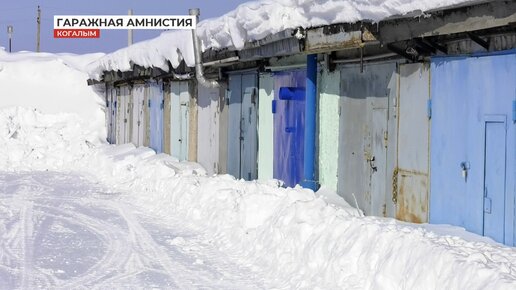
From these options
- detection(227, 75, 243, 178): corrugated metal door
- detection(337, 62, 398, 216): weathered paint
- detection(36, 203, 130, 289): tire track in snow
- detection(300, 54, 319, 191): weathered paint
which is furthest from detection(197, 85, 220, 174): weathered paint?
detection(337, 62, 398, 216): weathered paint

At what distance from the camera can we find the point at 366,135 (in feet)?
40.4

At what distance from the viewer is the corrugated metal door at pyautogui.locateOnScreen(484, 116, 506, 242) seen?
869 cm

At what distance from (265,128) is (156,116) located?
9.39 meters

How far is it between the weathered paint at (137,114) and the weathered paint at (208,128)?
21.4ft

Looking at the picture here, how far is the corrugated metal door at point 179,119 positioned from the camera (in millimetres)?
22109

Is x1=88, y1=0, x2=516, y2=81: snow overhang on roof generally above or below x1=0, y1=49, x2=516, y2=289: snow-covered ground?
above

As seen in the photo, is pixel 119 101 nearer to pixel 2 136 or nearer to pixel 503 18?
pixel 2 136

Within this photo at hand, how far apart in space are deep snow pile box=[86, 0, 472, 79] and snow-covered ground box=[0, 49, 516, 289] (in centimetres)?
254

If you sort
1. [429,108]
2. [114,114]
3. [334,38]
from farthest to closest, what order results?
[114,114] → [334,38] → [429,108]

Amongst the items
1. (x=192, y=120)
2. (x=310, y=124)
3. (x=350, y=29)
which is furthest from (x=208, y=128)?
(x=350, y=29)

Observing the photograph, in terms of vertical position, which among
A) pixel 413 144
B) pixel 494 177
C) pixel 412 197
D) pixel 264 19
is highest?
pixel 264 19

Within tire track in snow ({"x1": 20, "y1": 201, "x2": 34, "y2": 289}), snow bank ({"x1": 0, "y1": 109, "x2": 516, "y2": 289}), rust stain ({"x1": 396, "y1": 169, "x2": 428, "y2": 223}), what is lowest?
tire track in snow ({"x1": 20, "y1": 201, "x2": 34, "y2": 289})

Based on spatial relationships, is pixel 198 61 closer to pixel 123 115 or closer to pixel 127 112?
pixel 127 112

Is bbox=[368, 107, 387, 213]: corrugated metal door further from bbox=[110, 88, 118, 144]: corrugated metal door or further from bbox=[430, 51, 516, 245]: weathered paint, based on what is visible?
bbox=[110, 88, 118, 144]: corrugated metal door
